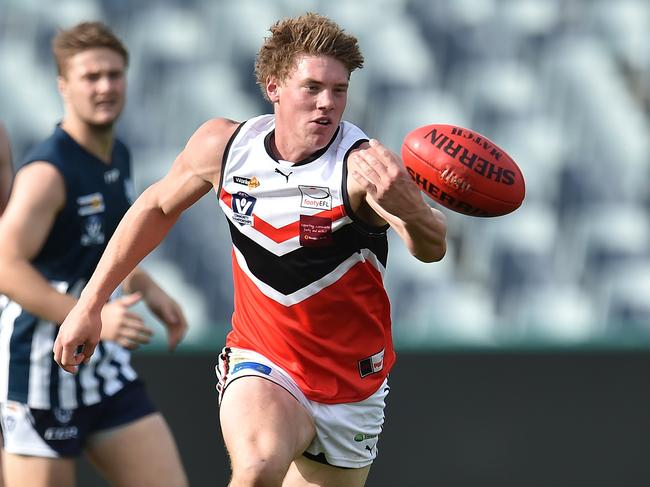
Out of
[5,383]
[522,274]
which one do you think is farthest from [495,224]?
[5,383]

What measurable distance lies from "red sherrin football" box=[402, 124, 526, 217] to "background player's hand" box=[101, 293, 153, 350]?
130 centimetres

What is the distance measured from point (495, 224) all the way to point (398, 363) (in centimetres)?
95

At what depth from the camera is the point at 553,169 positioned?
22.4ft

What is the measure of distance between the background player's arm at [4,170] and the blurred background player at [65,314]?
1.62 ft

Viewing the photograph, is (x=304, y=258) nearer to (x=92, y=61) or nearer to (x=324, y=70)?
(x=324, y=70)

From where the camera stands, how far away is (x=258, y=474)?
388cm

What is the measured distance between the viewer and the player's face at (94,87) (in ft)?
17.8

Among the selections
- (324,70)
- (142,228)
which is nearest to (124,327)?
(142,228)

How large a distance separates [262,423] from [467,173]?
1.04 metres

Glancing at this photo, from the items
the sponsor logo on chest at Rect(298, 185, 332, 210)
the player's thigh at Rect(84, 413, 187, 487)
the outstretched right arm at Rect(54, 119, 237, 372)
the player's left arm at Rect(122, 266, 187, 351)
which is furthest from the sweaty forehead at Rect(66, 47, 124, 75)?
the sponsor logo on chest at Rect(298, 185, 332, 210)

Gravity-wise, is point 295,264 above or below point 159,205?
below

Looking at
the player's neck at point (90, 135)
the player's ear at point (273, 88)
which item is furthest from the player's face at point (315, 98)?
the player's neck at point (90, 135)

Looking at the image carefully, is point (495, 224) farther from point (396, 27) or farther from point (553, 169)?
point (396, 27)

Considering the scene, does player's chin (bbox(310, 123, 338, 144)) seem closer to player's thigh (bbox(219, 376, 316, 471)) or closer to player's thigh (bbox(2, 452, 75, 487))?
player's thigh (bbox(219, 376, 316, 471))
